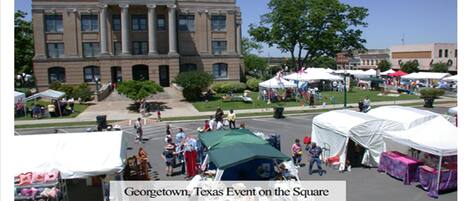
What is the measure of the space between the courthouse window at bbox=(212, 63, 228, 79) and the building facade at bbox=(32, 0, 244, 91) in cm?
333

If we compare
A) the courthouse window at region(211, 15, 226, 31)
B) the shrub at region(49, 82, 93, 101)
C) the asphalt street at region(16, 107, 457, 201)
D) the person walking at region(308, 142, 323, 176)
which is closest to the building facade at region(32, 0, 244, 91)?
the courthouse window at region(211, 15, 226, 31)

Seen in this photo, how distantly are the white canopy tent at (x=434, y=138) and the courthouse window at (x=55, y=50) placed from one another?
43.5 m

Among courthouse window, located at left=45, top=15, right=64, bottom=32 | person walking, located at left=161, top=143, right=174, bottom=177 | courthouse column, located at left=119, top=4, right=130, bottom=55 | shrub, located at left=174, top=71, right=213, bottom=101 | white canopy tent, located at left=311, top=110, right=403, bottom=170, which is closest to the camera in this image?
person walking, located at left=161, top=143, right=174, bottom=177

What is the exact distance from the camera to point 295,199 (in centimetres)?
1151

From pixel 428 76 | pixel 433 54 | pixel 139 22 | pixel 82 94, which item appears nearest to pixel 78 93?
pixel 82 94

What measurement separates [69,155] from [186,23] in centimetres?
4200

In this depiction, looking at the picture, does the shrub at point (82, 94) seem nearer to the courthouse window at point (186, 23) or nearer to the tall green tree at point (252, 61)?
the courthouse window at point (186, 23)

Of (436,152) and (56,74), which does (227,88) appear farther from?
(436,152)

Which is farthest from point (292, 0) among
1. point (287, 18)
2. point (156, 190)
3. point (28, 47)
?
point (156, 190)

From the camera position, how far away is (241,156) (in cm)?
1231

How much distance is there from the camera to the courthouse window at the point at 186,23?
171ft

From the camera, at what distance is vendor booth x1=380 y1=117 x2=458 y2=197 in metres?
13.4

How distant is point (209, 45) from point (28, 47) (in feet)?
93.7

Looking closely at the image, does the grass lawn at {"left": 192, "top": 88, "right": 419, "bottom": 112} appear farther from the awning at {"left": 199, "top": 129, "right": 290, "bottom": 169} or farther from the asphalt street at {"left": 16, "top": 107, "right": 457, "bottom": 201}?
the awning at {"left": 199, "top": 129, "right": 290, "bottom": 169}
